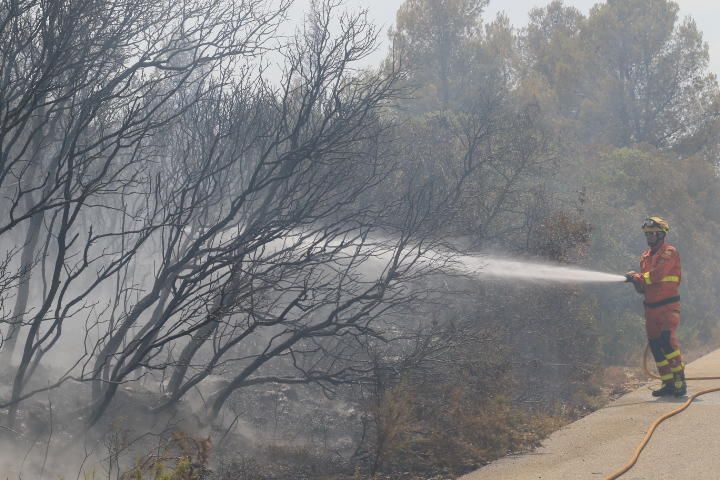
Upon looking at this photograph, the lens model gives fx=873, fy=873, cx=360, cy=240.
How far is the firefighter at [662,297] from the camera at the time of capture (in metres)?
10.3

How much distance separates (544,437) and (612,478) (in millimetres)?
2283

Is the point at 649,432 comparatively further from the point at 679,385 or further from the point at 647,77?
the point at 647,77

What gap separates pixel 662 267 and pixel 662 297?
37 centimetres

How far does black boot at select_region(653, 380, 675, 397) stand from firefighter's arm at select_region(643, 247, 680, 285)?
47.2 inches

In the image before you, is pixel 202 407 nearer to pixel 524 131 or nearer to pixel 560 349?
pixel 560 349

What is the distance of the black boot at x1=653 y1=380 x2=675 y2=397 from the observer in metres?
10.2

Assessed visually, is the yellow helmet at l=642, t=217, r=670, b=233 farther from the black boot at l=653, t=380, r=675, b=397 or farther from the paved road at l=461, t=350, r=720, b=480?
the paved road at l=461, t=350, r=720, b=480

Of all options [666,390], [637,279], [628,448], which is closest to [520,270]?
[637,279]

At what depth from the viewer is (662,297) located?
34.1 ft

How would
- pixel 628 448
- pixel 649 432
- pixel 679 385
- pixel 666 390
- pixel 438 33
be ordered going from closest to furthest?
pixel 628 448 → pixel 649 432 → pixel 679 385 → pixel 666 390 → pixel 438 33

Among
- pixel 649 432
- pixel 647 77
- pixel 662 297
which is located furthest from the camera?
pixel 647 77

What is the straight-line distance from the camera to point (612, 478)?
6.58m

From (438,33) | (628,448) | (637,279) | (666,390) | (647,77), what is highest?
(438,33)

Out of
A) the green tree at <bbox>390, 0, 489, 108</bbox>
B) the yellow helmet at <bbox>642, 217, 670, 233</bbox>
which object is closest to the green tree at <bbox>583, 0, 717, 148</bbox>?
the green tree at <bbox>390, 0, 489, 108</bbox>
